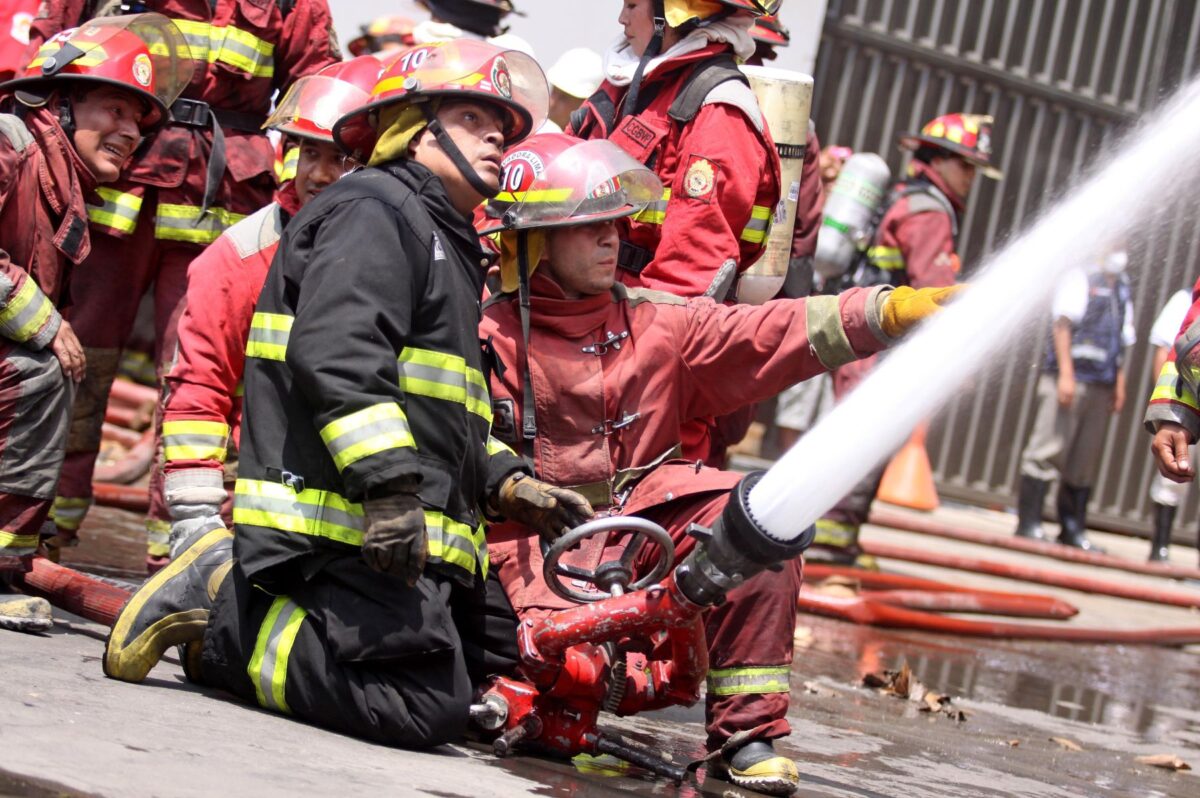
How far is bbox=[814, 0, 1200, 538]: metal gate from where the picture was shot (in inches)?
471

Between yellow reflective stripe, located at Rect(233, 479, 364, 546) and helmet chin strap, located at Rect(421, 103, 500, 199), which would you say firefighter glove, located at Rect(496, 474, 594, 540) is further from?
helmet chin strap, located at Rect(421, 103, 500, 199)

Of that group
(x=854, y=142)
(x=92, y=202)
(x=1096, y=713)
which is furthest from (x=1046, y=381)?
(x=92, y=202)

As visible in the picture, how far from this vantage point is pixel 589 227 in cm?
423

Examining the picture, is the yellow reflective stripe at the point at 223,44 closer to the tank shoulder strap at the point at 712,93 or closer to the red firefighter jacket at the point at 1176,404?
the tank shoulder strap at the point at 712,93

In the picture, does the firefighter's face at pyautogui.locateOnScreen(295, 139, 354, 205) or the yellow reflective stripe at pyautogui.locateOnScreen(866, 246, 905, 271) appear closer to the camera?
the firefighter's face at pyautogui.locateOnScreen(295, 139, 354, 205)

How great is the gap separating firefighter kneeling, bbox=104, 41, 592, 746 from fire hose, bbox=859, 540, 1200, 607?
17.8 feet

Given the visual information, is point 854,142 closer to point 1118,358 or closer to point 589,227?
point 1118,358

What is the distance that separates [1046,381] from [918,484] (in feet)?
3.68

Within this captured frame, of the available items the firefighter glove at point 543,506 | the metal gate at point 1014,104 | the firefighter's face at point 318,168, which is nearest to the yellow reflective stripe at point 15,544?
the firefighter's face at point 318,168

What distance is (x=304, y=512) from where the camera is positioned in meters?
3.60

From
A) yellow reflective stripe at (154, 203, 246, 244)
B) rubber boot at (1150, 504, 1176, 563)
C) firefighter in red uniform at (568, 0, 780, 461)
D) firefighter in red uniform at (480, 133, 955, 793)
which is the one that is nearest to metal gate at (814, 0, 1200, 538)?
rubber boot at (1150, 504, 1176, 563)

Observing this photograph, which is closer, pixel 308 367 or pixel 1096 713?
pixel 308 367

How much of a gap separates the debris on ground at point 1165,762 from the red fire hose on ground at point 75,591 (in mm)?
2920

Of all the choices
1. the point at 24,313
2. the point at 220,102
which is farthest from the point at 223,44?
the point at 24,313
